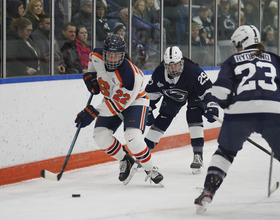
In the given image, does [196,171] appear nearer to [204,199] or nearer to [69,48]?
[69,48]

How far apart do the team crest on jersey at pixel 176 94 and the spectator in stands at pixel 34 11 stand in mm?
1091

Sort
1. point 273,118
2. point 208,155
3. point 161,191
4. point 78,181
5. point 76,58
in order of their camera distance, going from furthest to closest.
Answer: point 208,155
point 76,58
point 78,181
point 161,191
point 273,118

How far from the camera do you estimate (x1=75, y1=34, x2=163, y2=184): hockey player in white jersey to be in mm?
4562

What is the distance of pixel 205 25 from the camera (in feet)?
26.0

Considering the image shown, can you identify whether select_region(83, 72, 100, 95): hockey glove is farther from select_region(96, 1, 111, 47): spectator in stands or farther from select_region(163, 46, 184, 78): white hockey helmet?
select_region(96, 1, 111, 47): spectator in stands

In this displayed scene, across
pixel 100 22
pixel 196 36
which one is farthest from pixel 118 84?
pixel 196 36

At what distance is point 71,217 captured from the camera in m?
3.80

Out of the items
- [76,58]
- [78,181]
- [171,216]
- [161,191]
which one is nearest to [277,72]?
[171,216]

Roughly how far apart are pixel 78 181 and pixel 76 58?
121cm

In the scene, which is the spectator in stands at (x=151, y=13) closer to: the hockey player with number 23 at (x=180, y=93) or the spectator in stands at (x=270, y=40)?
the hockey player with number 23 at (x=180, y=93)

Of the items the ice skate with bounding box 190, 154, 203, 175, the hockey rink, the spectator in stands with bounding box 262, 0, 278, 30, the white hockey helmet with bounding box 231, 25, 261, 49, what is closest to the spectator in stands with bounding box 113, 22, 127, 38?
the hockey rink

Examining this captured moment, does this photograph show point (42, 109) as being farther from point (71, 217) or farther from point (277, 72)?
point (277, 72)

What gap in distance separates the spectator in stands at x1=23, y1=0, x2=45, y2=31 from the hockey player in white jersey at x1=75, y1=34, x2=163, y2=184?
712 millimetres

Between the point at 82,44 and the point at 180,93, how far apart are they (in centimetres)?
105
